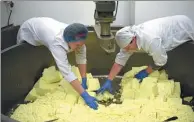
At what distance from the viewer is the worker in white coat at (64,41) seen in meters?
1.69

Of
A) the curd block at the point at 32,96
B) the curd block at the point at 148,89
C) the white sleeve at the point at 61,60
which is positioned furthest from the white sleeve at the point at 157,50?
the curd block at the point at 32,96

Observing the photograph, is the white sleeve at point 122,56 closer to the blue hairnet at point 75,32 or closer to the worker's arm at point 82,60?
the worker's arm at point 82,60

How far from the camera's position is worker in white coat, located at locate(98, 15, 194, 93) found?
1819 millimetres

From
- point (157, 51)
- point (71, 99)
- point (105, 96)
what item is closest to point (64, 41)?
point (71, 99)

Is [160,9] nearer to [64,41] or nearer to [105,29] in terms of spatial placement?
[105,29]

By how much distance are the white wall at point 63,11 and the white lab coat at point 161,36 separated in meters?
0.53

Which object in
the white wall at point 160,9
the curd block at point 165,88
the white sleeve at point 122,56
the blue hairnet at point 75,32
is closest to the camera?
the blue hairnet at point 75,32

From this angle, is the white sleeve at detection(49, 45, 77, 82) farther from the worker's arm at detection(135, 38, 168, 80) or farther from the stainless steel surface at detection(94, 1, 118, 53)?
the worker's arm at detection(135, 38, 168, 80)

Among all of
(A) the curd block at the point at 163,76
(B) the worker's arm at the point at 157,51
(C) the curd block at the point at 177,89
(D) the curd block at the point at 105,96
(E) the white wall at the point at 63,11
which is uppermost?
(E) the white wall at the point at 63,11

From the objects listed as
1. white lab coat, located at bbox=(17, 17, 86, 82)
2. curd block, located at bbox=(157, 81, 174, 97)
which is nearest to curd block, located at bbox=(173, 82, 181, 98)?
curd block, located at bbox=(157, 81, 174, 97)

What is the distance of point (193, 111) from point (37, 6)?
1.44 m

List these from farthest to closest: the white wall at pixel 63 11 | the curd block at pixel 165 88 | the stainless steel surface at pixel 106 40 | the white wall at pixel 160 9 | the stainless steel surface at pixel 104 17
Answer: the white wall at pixel 63 11 → the white wall at pixel 160 9 → the curd block at pixel 165 88 → the stainless steel surface at pixel 106 40 → the stainless steel surface at pixel 104 17

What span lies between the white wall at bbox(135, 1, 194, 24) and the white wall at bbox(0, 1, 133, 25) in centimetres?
9

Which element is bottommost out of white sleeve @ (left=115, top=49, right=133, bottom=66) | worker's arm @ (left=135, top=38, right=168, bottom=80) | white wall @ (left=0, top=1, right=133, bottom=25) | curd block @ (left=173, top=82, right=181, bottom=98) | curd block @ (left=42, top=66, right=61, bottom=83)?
curd block @ (left=173, top=82, right=181, bottom=98)
